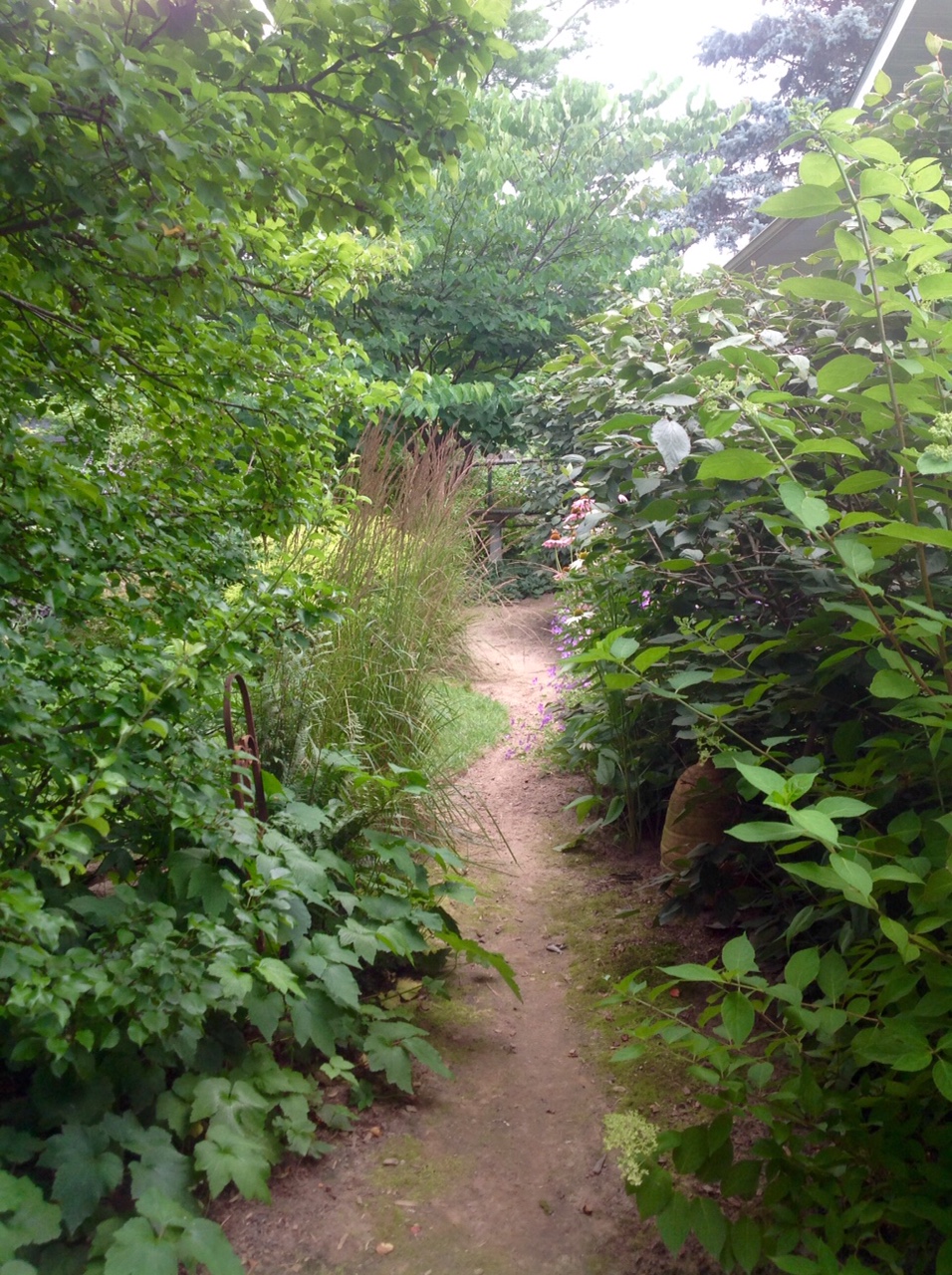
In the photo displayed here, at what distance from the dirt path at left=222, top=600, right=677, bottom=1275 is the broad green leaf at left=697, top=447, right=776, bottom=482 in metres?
1.39

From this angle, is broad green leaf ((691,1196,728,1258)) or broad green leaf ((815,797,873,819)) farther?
broad green leaf ((691,1196,728,1258))

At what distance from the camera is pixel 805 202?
1.28m

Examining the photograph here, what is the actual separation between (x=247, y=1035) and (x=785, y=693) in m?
1.50

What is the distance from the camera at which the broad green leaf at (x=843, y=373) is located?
1.29 metres

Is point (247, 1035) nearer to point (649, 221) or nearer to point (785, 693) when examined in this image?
point (785, 693)

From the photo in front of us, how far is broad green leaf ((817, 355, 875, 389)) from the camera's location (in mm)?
1290

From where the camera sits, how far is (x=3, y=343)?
6.31 ft

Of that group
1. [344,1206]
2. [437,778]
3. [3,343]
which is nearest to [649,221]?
[437,778]

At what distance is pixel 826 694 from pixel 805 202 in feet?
3.67

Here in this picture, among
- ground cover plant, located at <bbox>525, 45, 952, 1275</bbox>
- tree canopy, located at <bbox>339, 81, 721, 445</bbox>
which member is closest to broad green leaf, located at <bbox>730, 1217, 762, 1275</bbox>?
ground cover plant, located at <bbox>525, 45, 952, 1275</bbox>

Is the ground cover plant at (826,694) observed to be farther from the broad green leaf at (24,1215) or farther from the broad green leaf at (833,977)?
the broad green leaf at (24,1215)

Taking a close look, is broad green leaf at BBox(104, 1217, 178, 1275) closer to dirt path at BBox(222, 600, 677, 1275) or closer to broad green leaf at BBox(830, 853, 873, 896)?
dirt path at BBox(222, 600, 677, 1275)

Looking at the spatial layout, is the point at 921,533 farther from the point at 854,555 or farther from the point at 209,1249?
the point at 209,1249

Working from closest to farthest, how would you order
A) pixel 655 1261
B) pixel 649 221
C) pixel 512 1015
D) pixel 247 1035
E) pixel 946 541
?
pixel 946 541, pixel 655 1261, pixel 247 1035, pixel 512 1015, pixel 649 221
